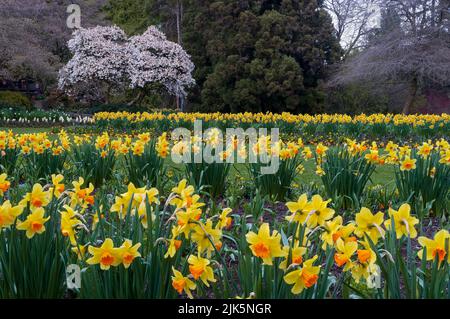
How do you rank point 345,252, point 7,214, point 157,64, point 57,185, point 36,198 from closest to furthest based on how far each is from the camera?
point 345,252
point 7,214
point 36,198
point 57,185
point 157,64

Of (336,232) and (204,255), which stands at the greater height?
(336,232)

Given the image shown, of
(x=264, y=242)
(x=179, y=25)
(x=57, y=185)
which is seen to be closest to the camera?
(x=264, y=242)

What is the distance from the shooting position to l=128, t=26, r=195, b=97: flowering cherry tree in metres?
19.0

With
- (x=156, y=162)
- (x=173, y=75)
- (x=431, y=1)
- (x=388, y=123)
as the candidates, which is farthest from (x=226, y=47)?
(x=156, y=162)

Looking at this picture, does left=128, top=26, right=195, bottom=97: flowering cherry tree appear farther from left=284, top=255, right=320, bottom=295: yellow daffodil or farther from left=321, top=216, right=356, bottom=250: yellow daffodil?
left=284, top=255, right=320, bottom=295: yellow daffodil

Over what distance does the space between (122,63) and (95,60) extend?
1099 millimetres

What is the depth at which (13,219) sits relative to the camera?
163cm

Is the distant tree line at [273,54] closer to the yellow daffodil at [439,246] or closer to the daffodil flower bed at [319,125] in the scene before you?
the daffodil flower bed at [319,125]

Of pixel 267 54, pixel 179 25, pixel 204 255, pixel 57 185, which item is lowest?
pixel 204 255

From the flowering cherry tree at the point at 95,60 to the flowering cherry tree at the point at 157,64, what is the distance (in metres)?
0.45

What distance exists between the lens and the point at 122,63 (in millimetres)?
19234

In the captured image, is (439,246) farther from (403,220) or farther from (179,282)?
(179,282)

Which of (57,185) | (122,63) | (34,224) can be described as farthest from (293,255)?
(122,63)

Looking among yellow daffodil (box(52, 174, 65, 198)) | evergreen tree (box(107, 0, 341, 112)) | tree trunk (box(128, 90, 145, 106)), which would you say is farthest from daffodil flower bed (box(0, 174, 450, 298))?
tree trunk (box(128, 90, 145, 106))
